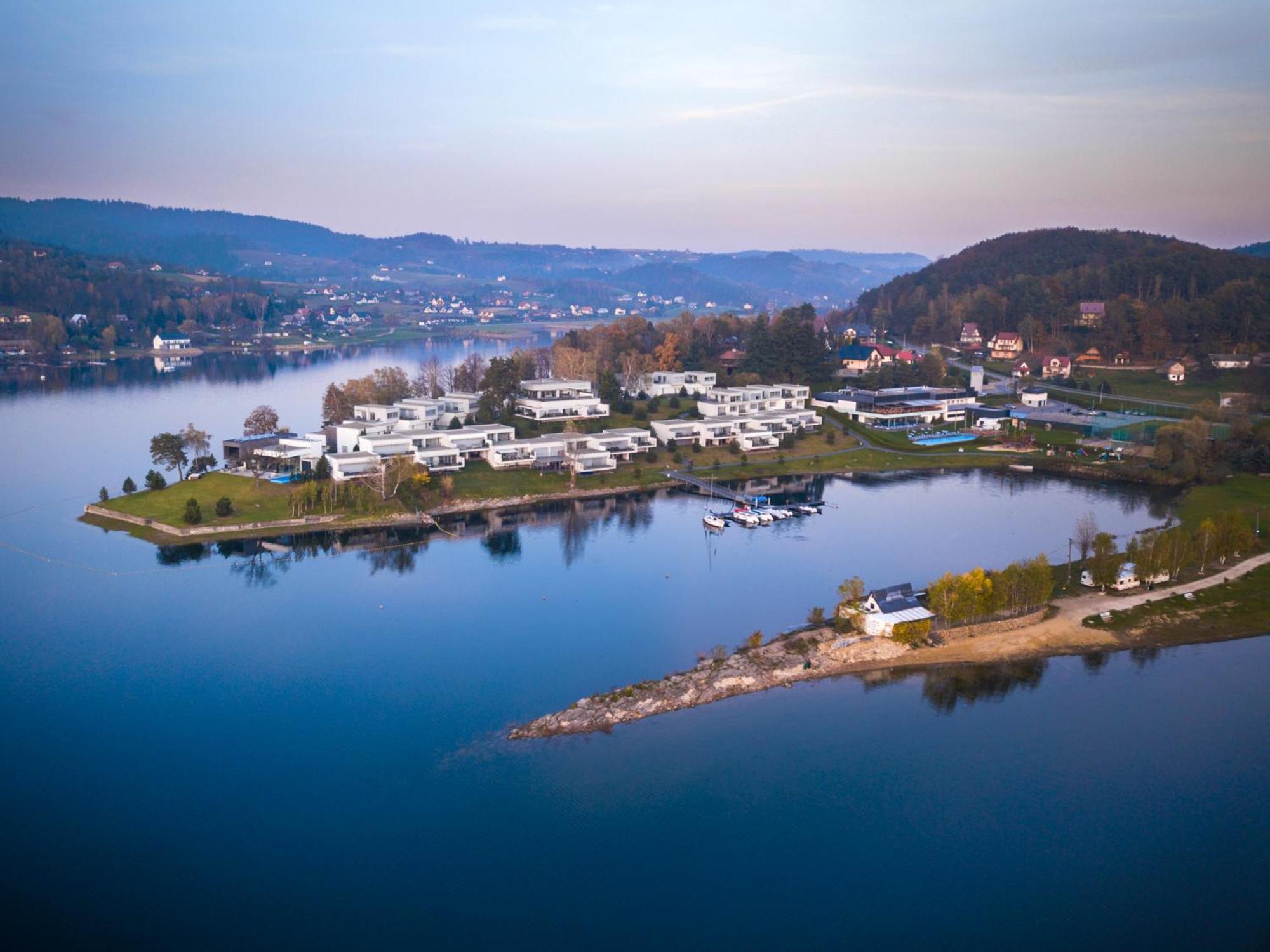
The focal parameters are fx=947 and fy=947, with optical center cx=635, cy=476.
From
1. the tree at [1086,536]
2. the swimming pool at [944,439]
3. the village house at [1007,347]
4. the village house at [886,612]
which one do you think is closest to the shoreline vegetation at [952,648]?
the village house at [886,612]

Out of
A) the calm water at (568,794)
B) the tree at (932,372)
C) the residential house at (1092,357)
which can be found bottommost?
the calm water at (568,794)

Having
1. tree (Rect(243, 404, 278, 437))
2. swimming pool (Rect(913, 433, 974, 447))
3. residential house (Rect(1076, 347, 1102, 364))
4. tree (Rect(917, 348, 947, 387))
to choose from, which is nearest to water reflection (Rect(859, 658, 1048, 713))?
swimming pool (Rect(913, 433, 974, 447))

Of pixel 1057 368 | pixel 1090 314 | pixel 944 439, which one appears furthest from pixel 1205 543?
pixel 1090 314

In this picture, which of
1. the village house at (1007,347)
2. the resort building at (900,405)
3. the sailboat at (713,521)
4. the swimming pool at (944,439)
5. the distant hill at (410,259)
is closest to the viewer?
the sailboat at (713,521)

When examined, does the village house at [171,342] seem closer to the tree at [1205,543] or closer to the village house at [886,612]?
the village house at [886,612]

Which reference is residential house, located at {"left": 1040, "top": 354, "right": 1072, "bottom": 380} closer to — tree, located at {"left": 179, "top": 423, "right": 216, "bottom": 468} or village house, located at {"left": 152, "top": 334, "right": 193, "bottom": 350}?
tree, located at {"left": 179, "top": 423, "right": 216, "bottom": 468}

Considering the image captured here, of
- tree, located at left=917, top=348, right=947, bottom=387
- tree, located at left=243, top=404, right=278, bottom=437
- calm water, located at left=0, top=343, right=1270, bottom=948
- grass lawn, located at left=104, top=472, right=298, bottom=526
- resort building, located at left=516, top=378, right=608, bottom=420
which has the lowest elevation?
calm water, located at left=0, top=343, right=1270, bottom=948

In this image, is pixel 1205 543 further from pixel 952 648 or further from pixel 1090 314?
pixel 1090 314
